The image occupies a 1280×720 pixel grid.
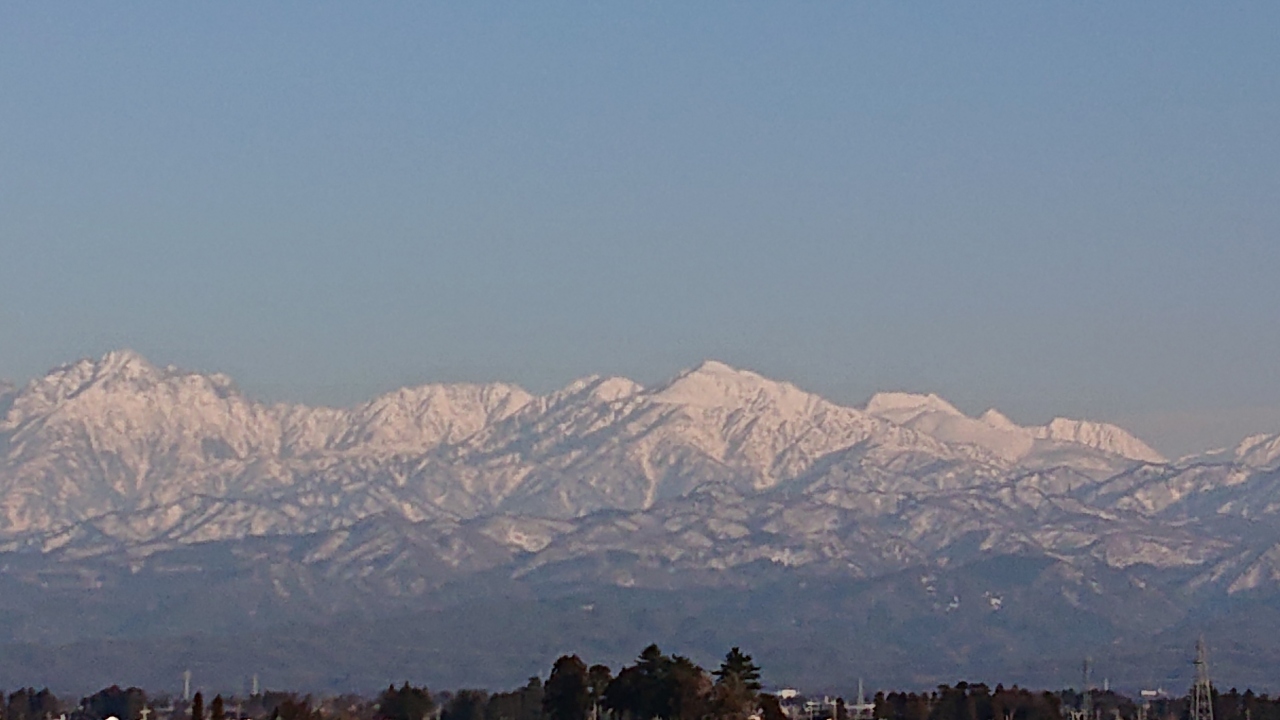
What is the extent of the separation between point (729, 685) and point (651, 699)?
25.1 feet

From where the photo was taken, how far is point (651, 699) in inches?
7574

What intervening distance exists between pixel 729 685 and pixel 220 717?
51754mm

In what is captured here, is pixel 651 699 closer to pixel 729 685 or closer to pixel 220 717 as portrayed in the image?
pixel 729 685

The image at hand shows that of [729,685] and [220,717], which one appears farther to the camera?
[729,685]

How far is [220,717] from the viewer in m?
154

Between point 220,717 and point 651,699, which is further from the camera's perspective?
point 651,699

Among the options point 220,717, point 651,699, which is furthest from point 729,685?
point 220,717

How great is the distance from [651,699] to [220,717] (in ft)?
145

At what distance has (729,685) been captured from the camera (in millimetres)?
198000
